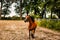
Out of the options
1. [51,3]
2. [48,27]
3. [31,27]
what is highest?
[51,3]

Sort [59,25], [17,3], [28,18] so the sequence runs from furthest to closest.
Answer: [17,3], [59,25], [28,18]

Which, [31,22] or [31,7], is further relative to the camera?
[31,7]

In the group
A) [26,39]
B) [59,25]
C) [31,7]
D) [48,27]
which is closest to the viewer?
[26,39]

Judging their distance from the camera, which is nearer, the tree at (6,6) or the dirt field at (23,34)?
the dirt field at (23,34)

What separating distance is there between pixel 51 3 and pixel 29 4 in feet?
110

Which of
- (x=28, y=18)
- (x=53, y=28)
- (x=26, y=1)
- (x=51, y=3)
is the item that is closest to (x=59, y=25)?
(x=53, y=28)

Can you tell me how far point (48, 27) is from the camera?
20.5 metres

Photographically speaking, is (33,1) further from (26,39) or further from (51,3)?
(26,39)

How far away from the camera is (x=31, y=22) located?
10.2 meters

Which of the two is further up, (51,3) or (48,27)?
(51,3)

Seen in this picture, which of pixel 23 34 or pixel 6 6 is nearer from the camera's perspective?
pixel 23 34

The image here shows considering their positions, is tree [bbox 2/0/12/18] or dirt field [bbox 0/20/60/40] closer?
dirt field [bbox 0/20/60/40]

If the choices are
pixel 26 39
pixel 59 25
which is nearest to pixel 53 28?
pixel 59 25

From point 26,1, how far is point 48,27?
3484 cm
